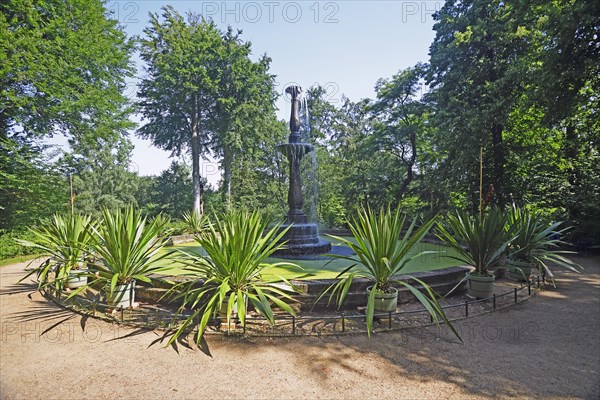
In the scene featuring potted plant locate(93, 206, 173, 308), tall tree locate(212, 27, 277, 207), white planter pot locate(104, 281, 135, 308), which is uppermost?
tall tree locate(212, 27, 277, 207)

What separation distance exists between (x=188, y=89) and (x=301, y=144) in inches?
666

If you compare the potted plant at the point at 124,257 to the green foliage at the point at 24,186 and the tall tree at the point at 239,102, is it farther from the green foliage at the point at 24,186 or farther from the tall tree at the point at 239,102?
the tall tree at the point at 239,102

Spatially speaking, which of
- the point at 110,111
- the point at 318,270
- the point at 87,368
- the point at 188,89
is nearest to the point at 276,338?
the point at 87,368

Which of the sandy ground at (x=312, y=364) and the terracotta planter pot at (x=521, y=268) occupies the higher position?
the terracotta planter pot at (x=521, y=268)

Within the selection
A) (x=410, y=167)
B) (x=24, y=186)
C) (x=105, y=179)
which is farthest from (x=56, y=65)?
(x=105, y=179)

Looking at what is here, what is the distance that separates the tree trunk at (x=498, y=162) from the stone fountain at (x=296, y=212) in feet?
29.1

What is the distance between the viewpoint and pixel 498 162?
45.1 feet

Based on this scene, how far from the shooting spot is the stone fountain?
9047 millimetres

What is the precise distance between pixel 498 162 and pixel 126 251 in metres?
14.8

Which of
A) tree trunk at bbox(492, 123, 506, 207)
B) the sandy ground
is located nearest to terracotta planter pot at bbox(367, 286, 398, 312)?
the sandy ground

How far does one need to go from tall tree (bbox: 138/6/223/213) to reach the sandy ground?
65.5ft

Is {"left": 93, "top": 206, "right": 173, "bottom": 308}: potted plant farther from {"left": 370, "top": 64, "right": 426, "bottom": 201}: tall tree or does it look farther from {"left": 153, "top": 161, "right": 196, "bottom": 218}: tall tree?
{"left": 153, "top": 161, "right": 196, "bottom": 218}: tall tree

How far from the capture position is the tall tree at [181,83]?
23203mm

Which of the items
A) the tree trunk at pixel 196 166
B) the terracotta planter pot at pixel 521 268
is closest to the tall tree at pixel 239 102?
the tree trunk at pixel 196 166
